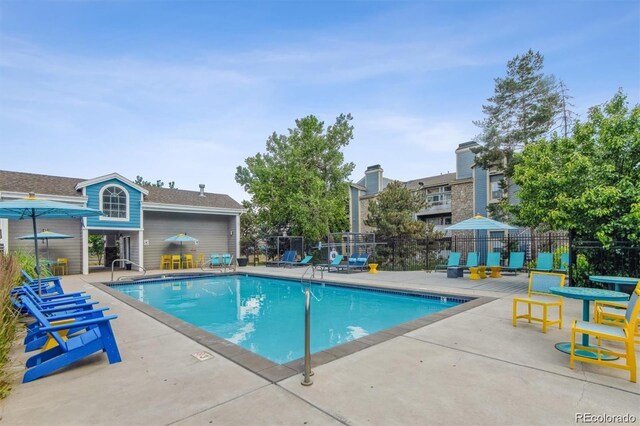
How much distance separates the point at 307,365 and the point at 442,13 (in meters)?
10.7

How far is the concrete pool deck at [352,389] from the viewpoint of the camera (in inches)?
102

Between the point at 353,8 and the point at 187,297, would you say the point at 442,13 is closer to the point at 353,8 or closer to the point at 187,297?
the point at 353,8

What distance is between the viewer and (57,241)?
1520 centimetres

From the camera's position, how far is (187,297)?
1061 centimetres

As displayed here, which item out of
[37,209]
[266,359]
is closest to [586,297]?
[266,359]

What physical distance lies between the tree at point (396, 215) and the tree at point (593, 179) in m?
8.62

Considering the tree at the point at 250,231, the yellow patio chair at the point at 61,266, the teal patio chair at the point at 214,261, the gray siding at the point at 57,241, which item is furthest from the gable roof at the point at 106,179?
the tree at the point at 250,231

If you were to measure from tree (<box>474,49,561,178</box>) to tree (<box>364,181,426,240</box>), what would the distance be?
5220mm

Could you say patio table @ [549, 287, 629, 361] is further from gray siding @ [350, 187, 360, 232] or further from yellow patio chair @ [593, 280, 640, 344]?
gray siding @ [350, 187, 360, 232]

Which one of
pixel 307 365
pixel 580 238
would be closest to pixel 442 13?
pixel 580 238

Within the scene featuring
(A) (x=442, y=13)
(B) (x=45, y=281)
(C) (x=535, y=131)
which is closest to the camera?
(B) (x=45, y=281)

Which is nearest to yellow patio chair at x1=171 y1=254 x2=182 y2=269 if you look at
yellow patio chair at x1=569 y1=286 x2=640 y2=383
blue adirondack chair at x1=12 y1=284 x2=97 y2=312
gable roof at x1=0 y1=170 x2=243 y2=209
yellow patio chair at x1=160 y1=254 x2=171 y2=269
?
yellow patio chair at x1=160 y1=254 x2=171 y2=269

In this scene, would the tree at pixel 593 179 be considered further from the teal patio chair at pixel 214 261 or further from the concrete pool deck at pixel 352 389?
the teal patio chair at pixel 214 261

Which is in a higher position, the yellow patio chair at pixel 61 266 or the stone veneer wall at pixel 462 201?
the stone veneer wall at pixel 462 201
